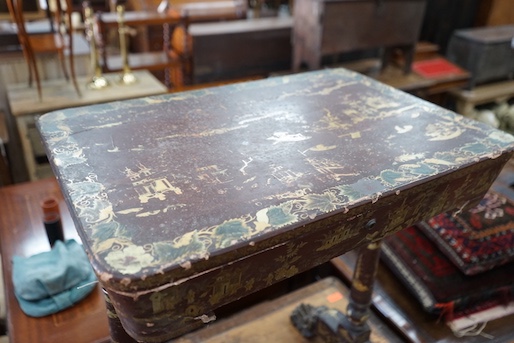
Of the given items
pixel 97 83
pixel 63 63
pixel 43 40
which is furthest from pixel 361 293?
pixel 43 40

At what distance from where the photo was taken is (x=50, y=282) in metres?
1.41

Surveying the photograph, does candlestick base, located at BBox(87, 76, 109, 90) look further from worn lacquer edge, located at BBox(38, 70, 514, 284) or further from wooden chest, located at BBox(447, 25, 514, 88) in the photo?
wooden chest, located at BBox(447, 25, 514, 88)

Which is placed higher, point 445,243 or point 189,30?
point 189,30

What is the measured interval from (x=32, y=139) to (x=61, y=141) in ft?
4.39

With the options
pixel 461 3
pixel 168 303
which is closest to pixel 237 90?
pixel 168 303

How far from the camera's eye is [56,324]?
4.50 ft

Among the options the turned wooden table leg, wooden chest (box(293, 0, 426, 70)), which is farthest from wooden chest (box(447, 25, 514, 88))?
the turned wooden table leg

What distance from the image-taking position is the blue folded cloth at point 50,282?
1.41 metres

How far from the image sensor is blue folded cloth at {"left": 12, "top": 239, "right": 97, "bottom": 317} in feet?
4.61

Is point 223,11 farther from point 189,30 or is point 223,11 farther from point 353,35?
point 353,35

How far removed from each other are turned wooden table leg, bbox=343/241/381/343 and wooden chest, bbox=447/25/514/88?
2.56 meters

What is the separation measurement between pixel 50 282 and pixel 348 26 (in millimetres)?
2232

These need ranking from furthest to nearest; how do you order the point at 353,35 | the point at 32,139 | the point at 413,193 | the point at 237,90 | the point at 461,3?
the point at 461,3
the point at 353,35
the point at 32,139
the point at 237,90
the point at 413,193

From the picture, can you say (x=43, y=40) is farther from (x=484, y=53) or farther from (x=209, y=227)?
(x=484, y=53)
